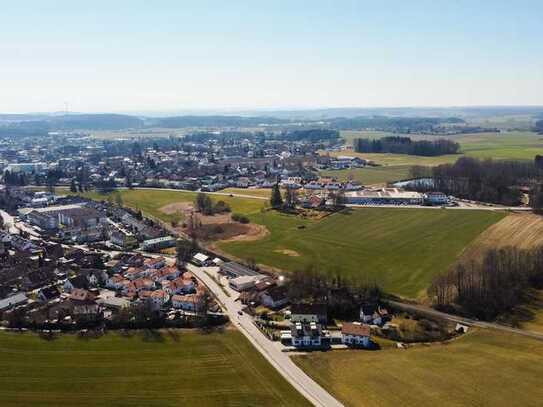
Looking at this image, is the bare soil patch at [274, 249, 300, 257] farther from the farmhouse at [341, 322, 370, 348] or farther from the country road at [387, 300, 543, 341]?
the farmhouse at [341, 322, 370, 348]

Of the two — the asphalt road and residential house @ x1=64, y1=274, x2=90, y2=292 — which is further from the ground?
residential house @ x1=64, y1=274, x2=90, y2=292

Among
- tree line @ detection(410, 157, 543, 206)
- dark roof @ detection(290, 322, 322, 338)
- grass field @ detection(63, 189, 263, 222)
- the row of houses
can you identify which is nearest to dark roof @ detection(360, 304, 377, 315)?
the row of houses

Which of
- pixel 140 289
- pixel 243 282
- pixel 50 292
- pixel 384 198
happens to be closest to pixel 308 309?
pixel 243 282

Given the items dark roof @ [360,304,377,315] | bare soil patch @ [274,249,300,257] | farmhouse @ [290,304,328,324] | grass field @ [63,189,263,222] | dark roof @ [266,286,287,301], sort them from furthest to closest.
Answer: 1. grass field @ [63,189,263,222]
2. bare soil patch @ [274,249,300,257]
3. dark roof @ [266,286,287,301]
4. dark roof @ [360,304,377,315]
5. farmhouse @ [290,304,328,324]

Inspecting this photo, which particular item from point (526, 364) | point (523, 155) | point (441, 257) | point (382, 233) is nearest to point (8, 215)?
point (382, 233)

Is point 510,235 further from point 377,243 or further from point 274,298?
point 274,298

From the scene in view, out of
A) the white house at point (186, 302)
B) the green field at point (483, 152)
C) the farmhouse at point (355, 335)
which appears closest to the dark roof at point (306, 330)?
the farmhouse at point (355, 335)
